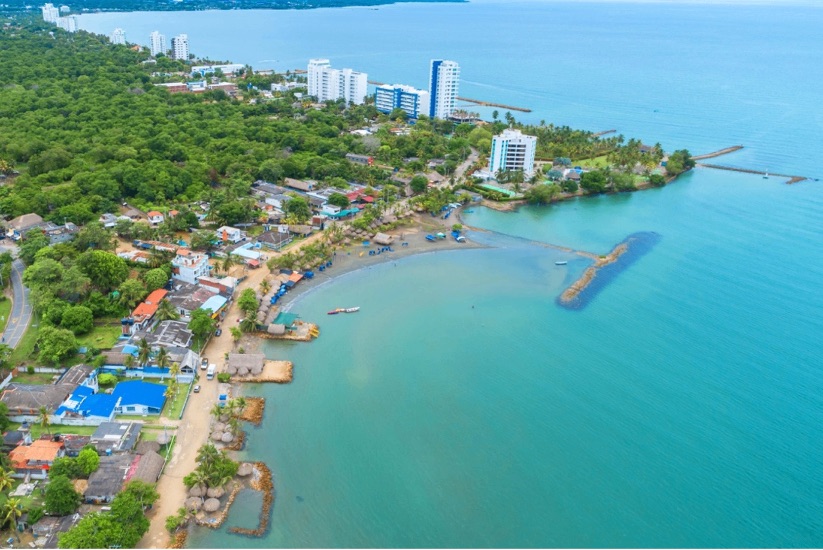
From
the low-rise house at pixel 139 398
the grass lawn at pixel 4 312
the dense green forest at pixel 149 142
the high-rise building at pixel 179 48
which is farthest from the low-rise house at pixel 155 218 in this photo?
the high-rise building at pixel 179 48

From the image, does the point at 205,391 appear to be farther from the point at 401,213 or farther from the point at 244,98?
the point at 244,98

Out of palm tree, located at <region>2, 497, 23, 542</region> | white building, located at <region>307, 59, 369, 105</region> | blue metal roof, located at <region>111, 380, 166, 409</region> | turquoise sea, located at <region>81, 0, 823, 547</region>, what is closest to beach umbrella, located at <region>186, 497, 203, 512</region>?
turquoise sea, located at <region>81, 0, 823, 547</region>

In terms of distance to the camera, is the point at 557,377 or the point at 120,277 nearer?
the point at 557,377

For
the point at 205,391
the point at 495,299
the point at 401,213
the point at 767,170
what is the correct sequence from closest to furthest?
the point at 205,391 → the point at 495,299 → the point at 401,213 → the point at 767,170

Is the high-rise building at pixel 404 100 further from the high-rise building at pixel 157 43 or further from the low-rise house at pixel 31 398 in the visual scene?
the high-rise building at pixel 157 43

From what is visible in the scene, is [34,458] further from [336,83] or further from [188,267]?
[336,83]

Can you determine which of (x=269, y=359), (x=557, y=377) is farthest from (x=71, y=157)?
(x=557, y=377)

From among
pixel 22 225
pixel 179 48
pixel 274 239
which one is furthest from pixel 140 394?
pixel 179 48
